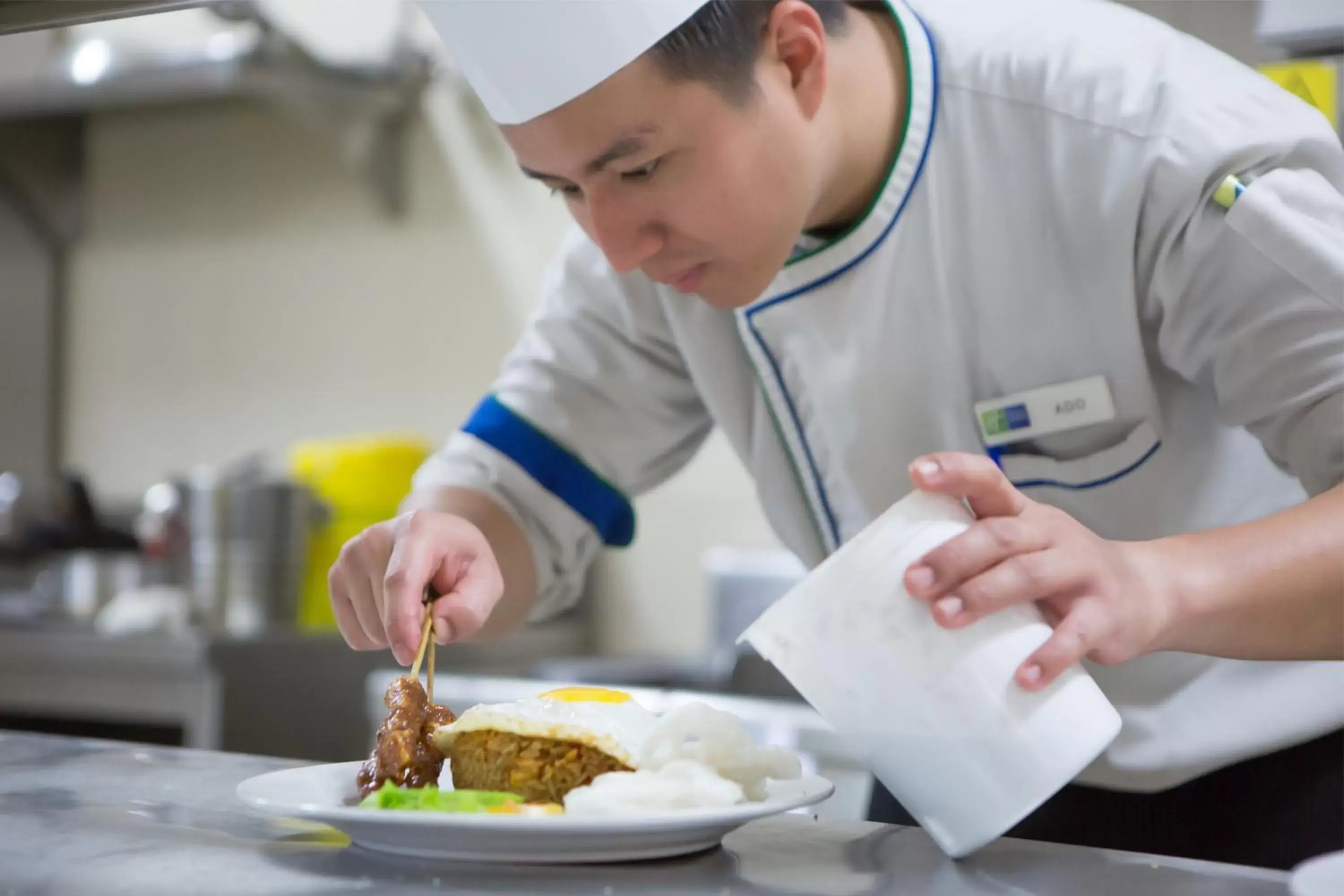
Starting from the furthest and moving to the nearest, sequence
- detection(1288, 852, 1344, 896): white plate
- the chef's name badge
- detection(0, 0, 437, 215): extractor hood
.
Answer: detection(0, 0, 437, 215): extractor hood → the chef's name badge → detection(1288, 852, 1344, 896): white plate

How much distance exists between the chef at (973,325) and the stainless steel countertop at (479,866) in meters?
0.13

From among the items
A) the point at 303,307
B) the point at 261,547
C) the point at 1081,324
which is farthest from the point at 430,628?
the point at 303,307

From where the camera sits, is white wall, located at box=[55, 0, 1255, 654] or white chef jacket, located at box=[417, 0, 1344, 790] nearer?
white chef jacket, located at box=[417, 0, 1344, 790]

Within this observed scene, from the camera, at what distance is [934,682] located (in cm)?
75

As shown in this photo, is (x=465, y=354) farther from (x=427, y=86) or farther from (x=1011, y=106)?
(x=1011, y=106)

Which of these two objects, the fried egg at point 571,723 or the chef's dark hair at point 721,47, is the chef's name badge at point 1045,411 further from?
the fried egg at point 571,723

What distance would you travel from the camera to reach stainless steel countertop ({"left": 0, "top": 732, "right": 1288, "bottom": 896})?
0.72 metres

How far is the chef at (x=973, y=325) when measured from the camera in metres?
1.01

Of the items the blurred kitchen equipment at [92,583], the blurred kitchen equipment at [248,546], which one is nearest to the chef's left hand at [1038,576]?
the blurred kitchen equipment at [248,546]

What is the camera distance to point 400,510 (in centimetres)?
133

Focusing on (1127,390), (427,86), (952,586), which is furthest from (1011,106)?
(427,86)

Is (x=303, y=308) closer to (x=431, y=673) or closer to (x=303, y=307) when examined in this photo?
(x=303, y=307)

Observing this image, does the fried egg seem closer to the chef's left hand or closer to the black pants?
the chef's left hand

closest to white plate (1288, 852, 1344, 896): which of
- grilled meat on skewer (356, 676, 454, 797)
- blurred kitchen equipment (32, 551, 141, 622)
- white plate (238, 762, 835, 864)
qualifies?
white plate (238, 762, 835, 864)
